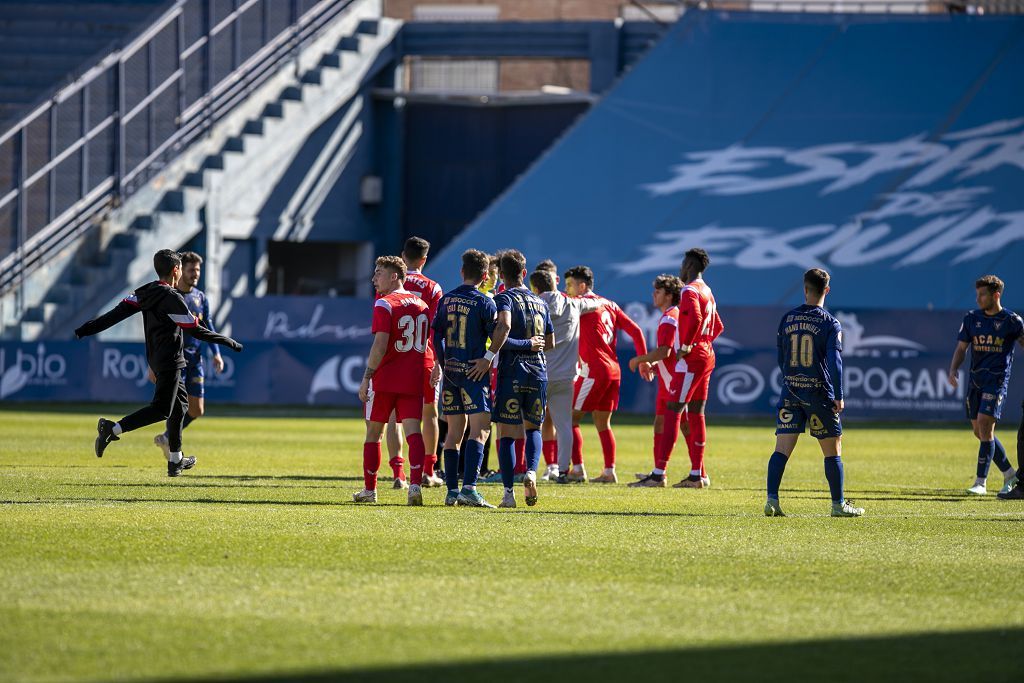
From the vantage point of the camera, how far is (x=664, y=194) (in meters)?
35.3

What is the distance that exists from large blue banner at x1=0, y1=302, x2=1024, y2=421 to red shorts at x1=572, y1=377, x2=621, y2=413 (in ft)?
39.1

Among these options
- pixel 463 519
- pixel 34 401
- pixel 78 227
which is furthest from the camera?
pixel 78 227

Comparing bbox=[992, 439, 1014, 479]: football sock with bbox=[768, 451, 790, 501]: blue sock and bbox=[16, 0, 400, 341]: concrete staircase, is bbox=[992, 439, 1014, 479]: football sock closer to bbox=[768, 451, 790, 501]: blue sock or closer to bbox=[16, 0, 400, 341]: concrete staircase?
bbox=[768, 451, 790, 501]: blue sock

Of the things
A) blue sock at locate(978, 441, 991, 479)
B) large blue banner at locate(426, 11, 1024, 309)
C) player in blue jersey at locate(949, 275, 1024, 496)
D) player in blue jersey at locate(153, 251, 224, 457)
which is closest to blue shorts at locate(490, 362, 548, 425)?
player in blue jersey at locate(153, 251, 224, 457)

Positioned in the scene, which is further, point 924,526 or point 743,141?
point 743,141

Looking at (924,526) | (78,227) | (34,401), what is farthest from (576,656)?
(78,227)

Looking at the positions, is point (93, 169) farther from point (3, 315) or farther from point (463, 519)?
point (463, 519)

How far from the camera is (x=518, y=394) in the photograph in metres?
12.3

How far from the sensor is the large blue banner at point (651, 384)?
27625 mm

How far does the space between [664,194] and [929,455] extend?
16.2m

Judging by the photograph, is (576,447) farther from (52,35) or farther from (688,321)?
(52,35)

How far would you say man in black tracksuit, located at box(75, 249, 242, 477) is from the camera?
45.7 ft

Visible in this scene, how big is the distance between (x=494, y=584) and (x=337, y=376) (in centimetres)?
2088

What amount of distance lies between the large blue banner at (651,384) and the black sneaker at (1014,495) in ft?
42.3
